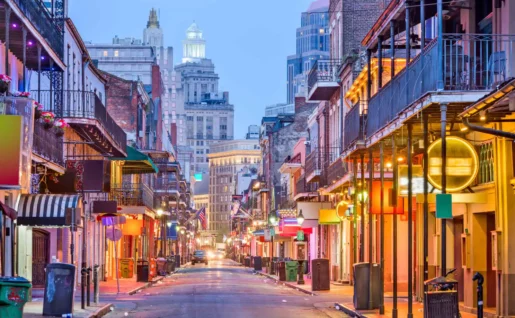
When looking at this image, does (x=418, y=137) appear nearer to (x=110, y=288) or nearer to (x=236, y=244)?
(x=110, y=288)

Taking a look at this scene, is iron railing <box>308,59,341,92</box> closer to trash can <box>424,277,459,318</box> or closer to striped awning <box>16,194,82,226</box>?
striped awning <box>16,194,82,226</box>

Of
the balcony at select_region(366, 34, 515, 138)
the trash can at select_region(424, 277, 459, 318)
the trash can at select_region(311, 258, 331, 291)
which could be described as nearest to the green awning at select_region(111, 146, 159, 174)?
the trash can at select_region(311, 258, 331, 291)

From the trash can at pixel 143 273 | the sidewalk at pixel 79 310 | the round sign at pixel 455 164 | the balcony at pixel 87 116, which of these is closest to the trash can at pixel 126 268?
the trash can at pixel 143 273

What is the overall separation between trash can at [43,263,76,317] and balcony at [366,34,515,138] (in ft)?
24.4

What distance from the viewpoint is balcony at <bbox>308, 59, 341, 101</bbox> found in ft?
169

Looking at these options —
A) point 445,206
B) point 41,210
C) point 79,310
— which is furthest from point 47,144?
point 445,206

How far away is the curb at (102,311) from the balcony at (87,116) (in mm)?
9289

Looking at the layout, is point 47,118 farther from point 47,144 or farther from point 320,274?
point 320,274

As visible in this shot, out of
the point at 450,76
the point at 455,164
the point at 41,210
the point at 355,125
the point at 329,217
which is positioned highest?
the point at 355,125

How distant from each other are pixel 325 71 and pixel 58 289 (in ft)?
101

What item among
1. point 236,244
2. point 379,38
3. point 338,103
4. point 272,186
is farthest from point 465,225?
point 236,244

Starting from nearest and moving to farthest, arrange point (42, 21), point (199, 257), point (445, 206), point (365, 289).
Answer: point (445, 206)
point (365, 289)
point (42, 21)
point (199, 257)

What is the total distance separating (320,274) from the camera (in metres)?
40.6

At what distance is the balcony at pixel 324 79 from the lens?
169 feet
